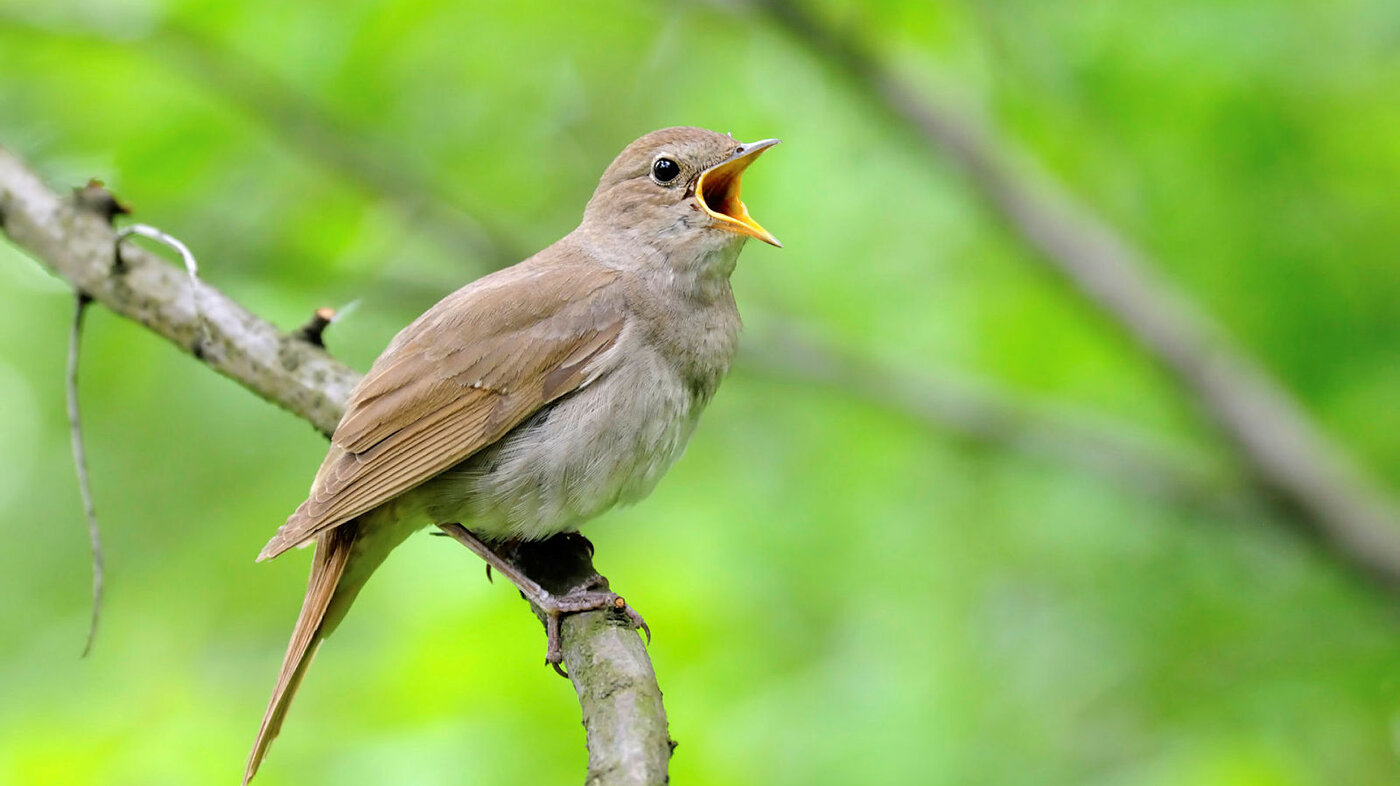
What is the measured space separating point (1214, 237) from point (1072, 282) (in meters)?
0.68

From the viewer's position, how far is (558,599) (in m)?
3.98

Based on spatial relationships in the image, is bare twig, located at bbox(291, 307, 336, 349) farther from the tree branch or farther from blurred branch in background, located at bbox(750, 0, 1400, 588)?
blurred branch in background, located at bbox(750, 0, 1400, 588)

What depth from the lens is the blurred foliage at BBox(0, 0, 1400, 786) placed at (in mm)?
4621

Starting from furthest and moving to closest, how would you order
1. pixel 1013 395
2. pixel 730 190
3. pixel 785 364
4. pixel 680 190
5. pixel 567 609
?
pixel 785 364 < pixel 1013 395 < pixel 730 190 < pixel 680 190 < pixel 567 609

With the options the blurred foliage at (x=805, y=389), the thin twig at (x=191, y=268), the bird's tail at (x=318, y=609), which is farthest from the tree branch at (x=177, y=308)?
the blurred foliage at (x=805, y=389)

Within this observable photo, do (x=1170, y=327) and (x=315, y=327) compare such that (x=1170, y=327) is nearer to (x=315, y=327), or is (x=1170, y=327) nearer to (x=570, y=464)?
(x=570, y=464)

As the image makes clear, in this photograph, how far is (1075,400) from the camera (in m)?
7.00

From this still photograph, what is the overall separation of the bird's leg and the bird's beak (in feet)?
4.29

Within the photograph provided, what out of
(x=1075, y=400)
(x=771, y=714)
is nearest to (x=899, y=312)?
(x=1075, y=400)

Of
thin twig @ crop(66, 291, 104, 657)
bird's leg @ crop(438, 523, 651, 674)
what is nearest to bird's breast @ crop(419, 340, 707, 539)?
bird's leg @ crop(438, 523, 651, 674)

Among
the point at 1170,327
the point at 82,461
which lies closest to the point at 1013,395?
the point at 1170,327

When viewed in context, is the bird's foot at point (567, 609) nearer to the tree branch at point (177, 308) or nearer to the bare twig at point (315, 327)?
the tree branch at point (177, 308)

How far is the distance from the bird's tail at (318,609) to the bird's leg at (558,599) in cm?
42

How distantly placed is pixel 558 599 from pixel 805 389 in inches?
143
